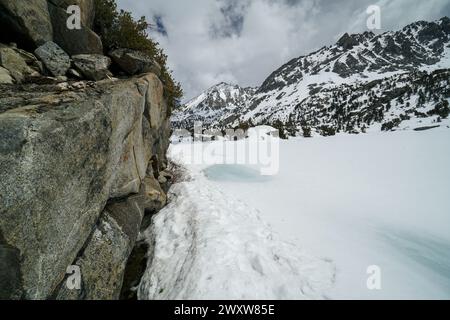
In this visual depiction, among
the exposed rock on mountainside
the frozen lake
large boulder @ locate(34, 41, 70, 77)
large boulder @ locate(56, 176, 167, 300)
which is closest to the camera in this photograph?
large boulder @ locate(56, 176, 167, 300)

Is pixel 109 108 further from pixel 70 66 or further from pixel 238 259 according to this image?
pixel 238 259

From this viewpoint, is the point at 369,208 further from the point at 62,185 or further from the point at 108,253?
the point at 62,185

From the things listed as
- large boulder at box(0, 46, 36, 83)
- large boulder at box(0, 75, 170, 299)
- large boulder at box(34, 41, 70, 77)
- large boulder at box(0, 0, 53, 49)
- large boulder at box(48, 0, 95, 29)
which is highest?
large boulder at box(48, 0, 95, 29)

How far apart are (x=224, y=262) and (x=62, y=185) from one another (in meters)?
4.68

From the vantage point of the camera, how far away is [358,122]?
97.1 m

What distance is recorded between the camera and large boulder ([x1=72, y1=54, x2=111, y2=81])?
9.12 m

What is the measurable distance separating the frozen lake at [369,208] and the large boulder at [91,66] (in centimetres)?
898

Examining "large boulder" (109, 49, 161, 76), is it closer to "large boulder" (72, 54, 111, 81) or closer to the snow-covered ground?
"large boulder" (72, 54, 111, 81)

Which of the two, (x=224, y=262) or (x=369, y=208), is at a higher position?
(x=369, y=208)

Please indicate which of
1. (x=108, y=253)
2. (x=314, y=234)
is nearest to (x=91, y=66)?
(x=108, y=253)

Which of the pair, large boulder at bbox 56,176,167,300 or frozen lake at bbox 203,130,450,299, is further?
frozen lake at bbox 203,130,450,299

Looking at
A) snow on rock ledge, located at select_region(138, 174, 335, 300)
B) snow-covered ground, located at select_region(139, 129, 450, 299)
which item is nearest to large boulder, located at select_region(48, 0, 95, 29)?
snow-covered ground, located at select_region(139, 129, 450, 299)

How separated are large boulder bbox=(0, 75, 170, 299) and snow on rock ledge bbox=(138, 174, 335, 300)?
1.37 metres

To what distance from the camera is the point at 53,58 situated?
28.0 feet
